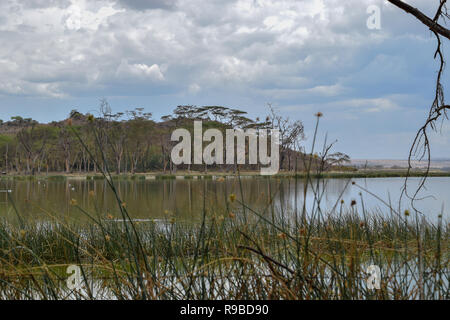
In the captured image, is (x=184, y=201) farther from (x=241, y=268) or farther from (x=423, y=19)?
(x=423, y=19)

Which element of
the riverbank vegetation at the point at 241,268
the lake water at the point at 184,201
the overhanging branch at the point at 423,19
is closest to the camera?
the riverbank vegetation at the point at 241,268

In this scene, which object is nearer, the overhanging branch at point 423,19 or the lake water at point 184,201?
the overhanging branch at point 423,19

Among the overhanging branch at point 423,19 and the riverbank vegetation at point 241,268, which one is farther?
the overhanging branch at point 423,19

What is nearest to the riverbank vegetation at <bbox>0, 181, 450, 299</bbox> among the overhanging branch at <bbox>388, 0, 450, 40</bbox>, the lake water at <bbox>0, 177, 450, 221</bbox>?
the lake water at <bbox>0, 177, 450, 221</bbox>

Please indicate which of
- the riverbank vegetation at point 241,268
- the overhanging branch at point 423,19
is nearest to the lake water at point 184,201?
the riverbank vegetation at point 241,268

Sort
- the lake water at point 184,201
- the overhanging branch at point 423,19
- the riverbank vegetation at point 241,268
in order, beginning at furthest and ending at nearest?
the lake water at point 184,201 < the overhanging branch at point 423,19 < the riverbank vegetation at point 241,268

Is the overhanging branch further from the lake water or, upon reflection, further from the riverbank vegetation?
the riverbank vegetation

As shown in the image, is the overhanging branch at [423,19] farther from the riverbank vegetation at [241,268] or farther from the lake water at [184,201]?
the riverbank vegetation at [241,268]

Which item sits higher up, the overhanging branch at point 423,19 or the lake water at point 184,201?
the overhanging branch at point 423,19

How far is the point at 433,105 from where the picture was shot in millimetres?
2914
